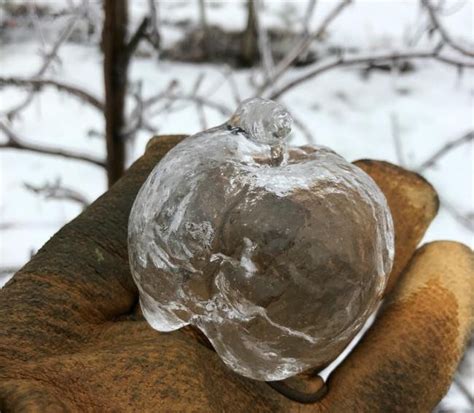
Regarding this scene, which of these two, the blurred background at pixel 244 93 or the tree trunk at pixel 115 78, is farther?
the blurred background at pixel 244 93

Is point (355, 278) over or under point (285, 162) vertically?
under

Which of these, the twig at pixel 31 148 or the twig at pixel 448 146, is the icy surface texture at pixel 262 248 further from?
the twig at pixel 448 146

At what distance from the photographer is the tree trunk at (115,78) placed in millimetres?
1544

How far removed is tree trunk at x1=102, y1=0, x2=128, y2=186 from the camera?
154 centimetres

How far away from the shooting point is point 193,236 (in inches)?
30.3

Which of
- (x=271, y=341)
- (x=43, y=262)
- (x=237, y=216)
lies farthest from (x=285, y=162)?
(x=43, y=262)

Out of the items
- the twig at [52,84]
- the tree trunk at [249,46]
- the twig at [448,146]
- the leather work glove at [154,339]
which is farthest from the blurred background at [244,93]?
the leather work glove at [154,339]

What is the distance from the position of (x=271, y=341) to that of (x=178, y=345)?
133 millimetres

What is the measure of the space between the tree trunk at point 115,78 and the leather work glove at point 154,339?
20.0 inches

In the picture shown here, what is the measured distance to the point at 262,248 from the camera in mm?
750

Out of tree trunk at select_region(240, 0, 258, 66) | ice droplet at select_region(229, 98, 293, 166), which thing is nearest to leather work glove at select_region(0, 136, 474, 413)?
ice droplet at select_region(229, 98, 293, 166)

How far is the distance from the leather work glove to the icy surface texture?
7 cm

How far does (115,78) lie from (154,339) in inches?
36.3

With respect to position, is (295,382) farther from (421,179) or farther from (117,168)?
(117,168)
